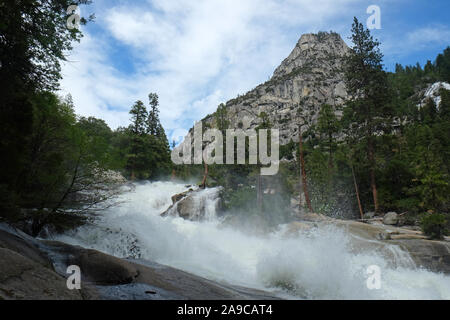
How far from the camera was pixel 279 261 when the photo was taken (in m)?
10.6

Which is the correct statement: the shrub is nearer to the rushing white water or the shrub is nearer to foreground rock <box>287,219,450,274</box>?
foreground rock <box>287,219,450,274</box>

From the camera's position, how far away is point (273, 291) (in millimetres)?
8359

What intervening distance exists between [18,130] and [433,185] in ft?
96.3

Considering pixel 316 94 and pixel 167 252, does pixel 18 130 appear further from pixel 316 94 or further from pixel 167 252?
pixel 316 94

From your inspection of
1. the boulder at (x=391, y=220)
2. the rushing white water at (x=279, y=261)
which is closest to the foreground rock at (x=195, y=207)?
the rushing white water at (x=279, y=261)

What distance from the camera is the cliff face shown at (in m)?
121

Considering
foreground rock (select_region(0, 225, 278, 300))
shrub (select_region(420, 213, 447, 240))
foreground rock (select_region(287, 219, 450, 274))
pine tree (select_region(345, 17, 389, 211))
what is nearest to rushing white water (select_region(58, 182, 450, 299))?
foreground rock (select_region(287, 219, 450, 274))

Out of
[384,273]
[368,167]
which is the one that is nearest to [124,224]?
[384,273]

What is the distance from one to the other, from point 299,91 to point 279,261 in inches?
5276

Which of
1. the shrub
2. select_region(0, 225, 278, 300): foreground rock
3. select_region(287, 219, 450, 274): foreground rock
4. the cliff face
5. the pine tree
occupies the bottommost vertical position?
select_region(287, 219, 450, 274): foreground rock

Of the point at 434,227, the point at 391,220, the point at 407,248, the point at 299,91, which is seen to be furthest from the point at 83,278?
the point at 299,91

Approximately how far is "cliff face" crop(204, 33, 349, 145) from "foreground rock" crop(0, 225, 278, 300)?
10483 cm

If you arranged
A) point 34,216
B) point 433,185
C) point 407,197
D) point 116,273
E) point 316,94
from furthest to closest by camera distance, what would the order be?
point 316,94, point 407,197, point 433,185, point 34,216, point 116,273

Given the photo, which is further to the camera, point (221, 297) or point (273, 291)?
point (273, 291)
